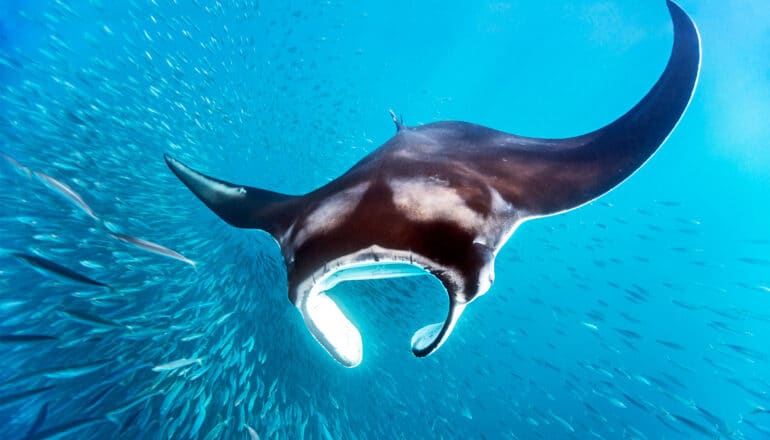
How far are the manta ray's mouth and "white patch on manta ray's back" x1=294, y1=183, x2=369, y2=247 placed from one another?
0.59ft

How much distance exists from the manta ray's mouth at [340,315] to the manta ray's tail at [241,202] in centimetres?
49

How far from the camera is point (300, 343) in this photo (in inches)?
311

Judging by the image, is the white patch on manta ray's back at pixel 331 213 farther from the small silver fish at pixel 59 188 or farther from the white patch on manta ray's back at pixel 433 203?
the small silver fish at pixel 59 188

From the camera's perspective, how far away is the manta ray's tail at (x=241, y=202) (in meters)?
1.88

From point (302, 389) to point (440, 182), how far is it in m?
7.68

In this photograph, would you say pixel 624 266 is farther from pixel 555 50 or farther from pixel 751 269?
pixel 555 50

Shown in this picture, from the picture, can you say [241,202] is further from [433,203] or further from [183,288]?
[183,288]

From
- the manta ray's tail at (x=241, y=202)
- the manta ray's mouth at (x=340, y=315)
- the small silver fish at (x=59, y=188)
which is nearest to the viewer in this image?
the manta ray's mouth at (x=340, y=315)

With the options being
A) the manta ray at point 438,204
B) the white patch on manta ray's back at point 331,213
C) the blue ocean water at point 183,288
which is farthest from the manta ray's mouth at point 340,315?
the blue ocean water at point 183,288

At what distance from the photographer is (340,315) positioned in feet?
6.29

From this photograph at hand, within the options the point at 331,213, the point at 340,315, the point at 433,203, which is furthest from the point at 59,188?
the point at 433,203

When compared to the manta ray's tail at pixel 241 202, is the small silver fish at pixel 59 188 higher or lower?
lower

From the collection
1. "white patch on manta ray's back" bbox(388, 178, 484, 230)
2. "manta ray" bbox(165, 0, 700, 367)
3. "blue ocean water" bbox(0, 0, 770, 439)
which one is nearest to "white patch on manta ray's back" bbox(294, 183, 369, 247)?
"manta ray" bbox(165, 0, 700, 367)

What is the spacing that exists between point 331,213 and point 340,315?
760mm
